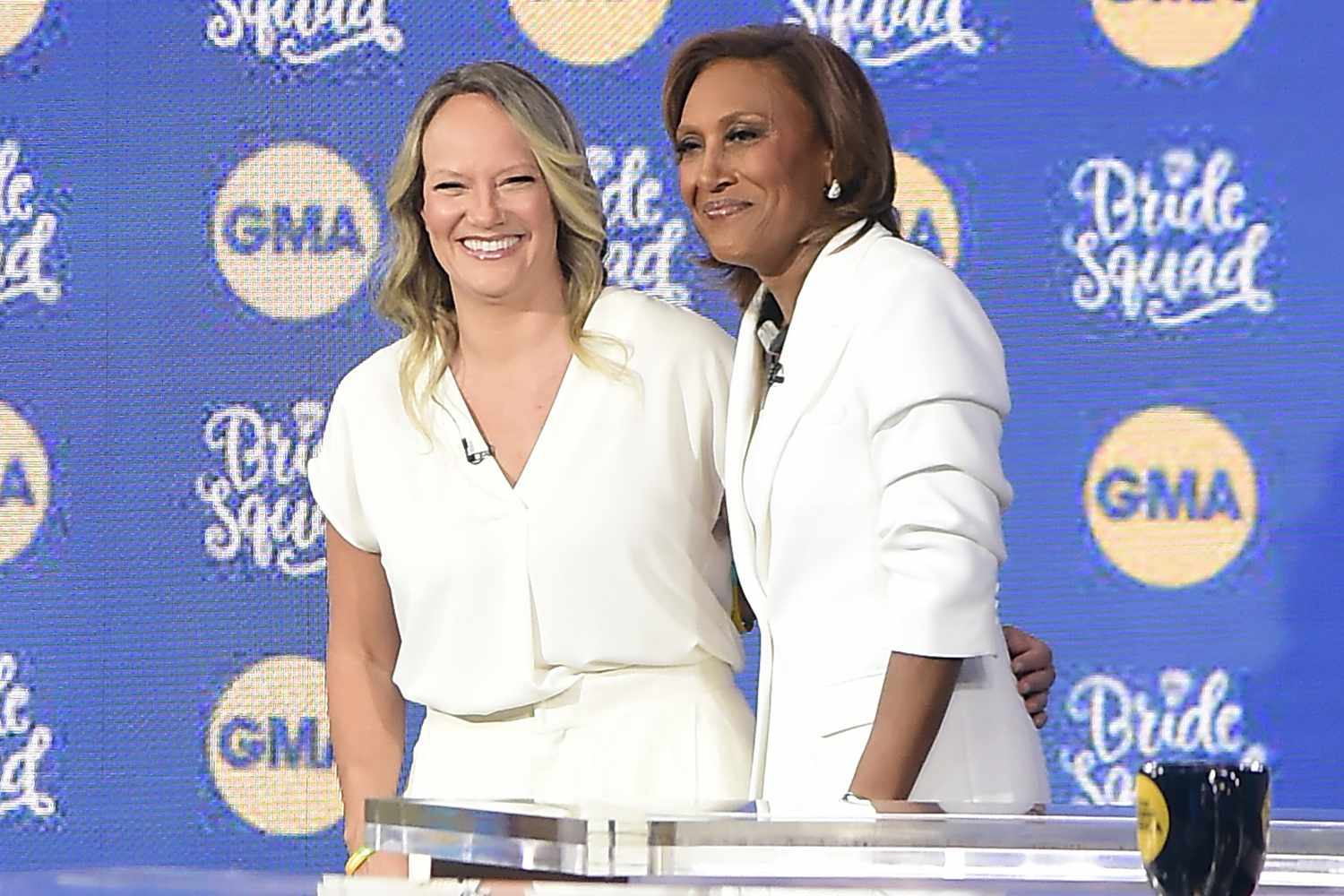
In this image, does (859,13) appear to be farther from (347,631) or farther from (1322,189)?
(347,631)

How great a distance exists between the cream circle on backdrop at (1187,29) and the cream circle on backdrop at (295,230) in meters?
1.34

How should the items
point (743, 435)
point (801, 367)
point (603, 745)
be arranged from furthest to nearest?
1. point (603, 745)
2. point (743, 435)
3. point (801, 367)

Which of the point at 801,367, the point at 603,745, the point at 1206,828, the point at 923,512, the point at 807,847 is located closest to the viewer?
the point at 1206,828

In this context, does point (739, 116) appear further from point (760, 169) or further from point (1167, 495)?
point (1167, 495)

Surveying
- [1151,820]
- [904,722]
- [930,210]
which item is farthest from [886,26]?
[1151,820]

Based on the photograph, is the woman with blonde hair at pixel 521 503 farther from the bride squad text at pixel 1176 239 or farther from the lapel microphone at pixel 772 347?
the bride squad text at pixel 1176 239

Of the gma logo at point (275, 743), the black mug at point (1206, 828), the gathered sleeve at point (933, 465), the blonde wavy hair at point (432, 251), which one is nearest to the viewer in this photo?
the black mug at point (1206, 828)

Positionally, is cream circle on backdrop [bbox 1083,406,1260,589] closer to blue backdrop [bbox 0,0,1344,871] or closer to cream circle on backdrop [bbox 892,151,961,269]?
blue backdrop [bbox 0,0,1344,871]

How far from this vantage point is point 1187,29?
146 inches

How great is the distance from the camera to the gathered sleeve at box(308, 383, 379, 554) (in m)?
2.69

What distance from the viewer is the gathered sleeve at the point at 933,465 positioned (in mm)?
2154

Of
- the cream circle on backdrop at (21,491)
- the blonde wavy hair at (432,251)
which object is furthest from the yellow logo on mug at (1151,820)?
the cream circle on backdrop at (21,491)

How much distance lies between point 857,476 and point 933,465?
95 mm

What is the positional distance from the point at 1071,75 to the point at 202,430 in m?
1.59
